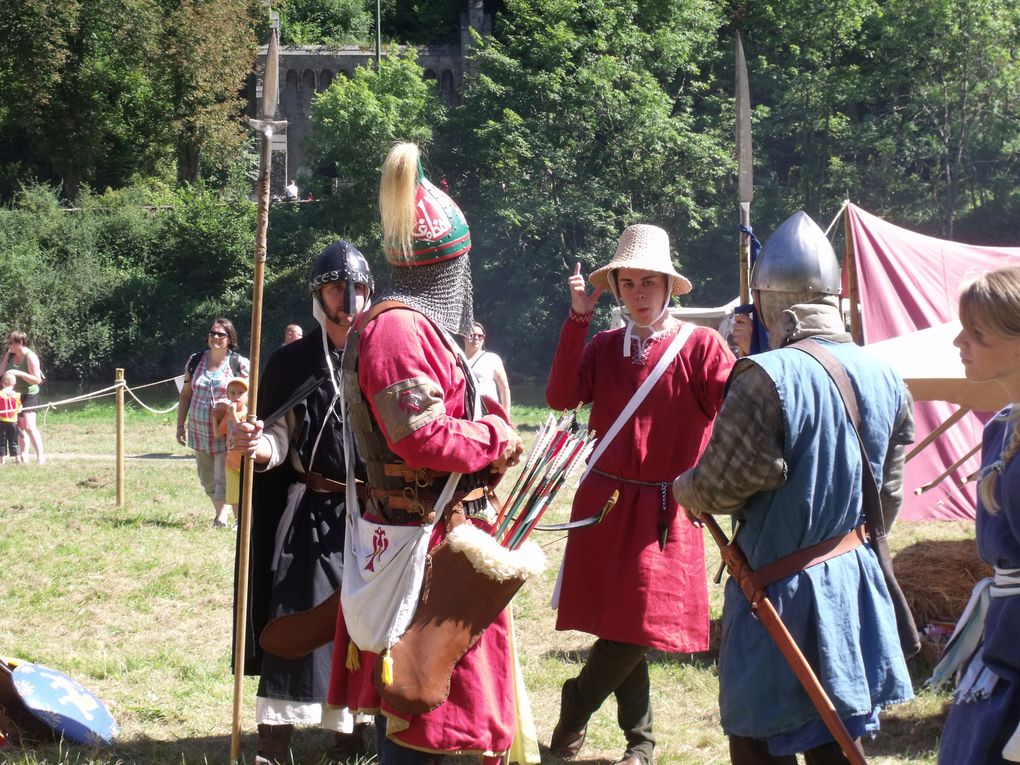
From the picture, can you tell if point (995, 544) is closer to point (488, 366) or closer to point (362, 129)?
point (488, 366)

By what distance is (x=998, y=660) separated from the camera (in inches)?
83.6

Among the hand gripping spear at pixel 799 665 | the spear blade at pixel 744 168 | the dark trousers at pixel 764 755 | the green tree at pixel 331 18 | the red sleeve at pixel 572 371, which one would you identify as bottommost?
the dark trousers at pixel 764 755

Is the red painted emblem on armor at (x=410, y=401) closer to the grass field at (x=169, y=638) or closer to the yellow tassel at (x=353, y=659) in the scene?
the yellow tassel at (x=353, y=659)

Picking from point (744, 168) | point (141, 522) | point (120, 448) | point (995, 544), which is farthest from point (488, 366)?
point (995, 544)

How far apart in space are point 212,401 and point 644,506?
5.34 m

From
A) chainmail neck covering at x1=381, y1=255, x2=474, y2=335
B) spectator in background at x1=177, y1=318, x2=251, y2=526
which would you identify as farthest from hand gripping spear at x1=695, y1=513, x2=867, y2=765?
spectator in background at x1=177, y1=318, x2=251, y2=526

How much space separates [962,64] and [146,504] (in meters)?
25.5

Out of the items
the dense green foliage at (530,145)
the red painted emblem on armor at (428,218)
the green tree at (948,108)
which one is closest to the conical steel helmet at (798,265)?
the red painted emblem on armor at (428,218)

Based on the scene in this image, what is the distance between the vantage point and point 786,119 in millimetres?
30516

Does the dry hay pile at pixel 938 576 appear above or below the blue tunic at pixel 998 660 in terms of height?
below

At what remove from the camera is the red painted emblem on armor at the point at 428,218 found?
292 cm

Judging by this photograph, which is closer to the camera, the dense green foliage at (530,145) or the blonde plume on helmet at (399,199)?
the blonde plume on helmet at (399,199)

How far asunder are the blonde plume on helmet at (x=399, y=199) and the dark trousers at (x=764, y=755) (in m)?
1.49

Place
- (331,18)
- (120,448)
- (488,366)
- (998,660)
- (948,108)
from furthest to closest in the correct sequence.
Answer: (331,18), (948,108), (120,448), (488,366), (998,660)
